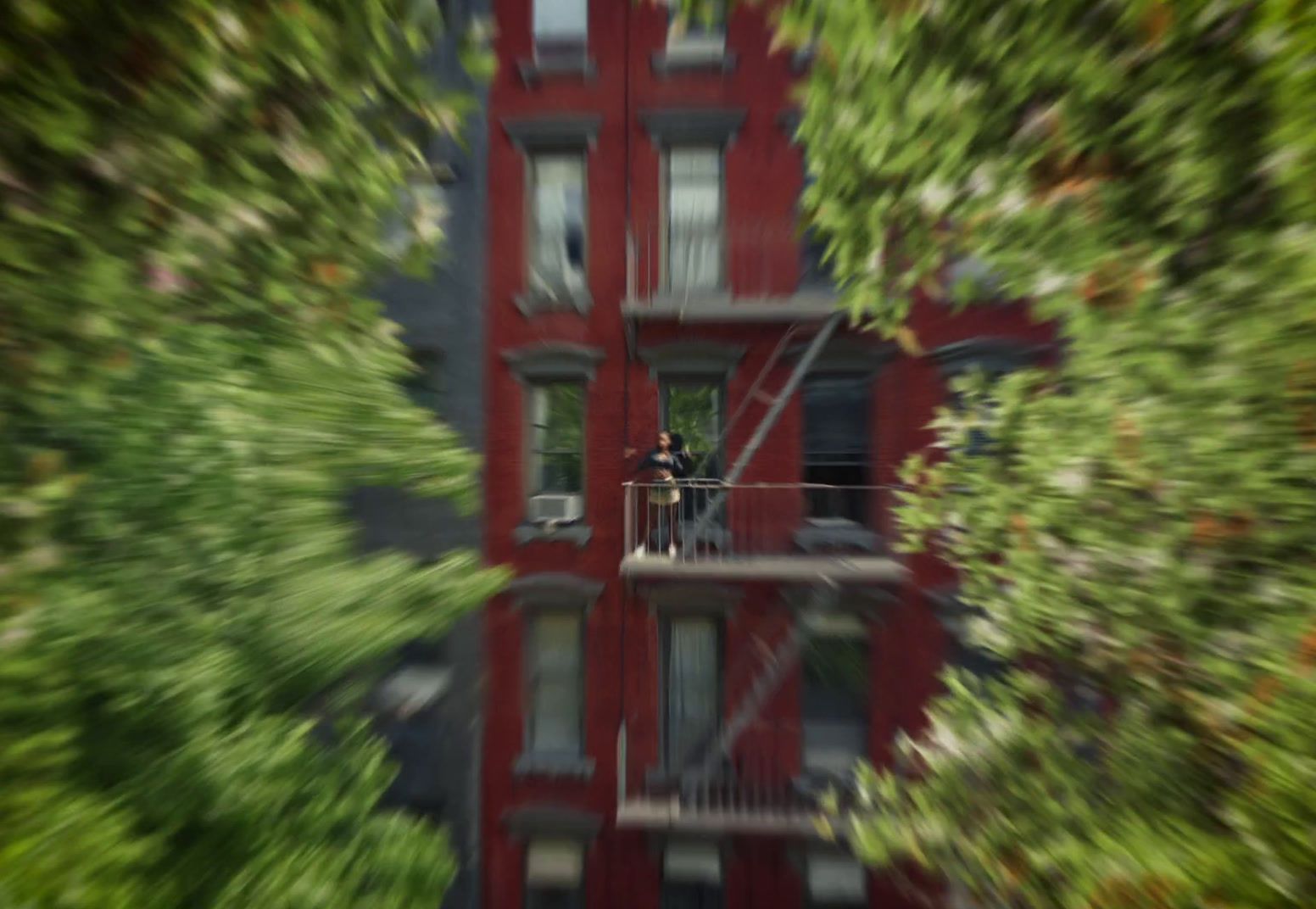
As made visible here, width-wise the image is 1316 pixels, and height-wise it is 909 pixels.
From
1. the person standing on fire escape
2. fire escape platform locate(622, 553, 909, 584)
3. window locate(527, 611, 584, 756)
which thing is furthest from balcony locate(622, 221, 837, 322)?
window locate(527, 611, 584, 756)

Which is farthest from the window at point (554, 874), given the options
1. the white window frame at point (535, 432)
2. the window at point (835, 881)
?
the white window frame at point (535, 432)

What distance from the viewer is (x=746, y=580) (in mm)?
4855

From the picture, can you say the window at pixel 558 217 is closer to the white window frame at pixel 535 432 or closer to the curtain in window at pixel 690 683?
the white window frame at pixel 535 432

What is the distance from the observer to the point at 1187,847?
5.18 feet

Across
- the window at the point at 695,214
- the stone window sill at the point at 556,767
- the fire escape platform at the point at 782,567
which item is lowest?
the stone window sill at the point at 556,767

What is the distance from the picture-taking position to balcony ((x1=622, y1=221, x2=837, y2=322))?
15.1 feet

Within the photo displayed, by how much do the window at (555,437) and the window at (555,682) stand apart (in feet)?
4.60

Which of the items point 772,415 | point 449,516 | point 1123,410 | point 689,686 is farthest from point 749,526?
point 1123,410

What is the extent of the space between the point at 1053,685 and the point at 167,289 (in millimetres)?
3907

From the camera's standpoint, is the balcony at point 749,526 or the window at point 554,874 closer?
the balcony at point 749,526

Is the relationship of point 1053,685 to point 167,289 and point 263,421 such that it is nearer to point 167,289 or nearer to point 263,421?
point 263,421

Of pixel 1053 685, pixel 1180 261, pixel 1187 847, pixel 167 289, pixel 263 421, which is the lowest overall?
pixel 1187 847

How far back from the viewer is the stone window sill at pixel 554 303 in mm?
5129

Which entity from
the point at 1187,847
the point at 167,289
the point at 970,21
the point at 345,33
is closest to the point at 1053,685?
the point at 1187,847
